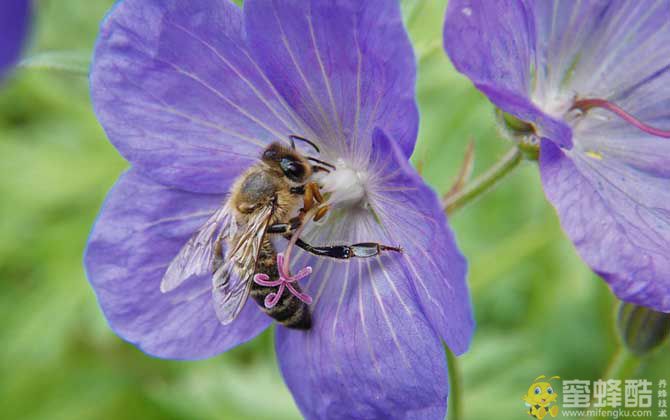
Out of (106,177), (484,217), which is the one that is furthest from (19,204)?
(484,217)

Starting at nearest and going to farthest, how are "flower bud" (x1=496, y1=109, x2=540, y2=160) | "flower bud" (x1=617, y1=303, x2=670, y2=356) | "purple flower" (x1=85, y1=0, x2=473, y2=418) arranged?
"purple flower" (x1=85, y1=0, x2=473, y2=418) < "flower bud" (x1=496, y1=109, x2=540, y2=160) < "flower bud" (x1=617, y1=303, x2=670, y2=356)

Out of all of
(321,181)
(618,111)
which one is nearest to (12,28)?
(321,181)

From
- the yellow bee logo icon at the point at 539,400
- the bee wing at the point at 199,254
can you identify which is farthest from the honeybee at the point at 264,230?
the yellow bee logo icon at the point at 539,400

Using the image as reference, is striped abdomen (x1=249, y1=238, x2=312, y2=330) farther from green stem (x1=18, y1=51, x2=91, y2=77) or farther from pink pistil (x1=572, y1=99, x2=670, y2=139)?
pink pistil (x1=572, y1=99, x2=670, y2=139)

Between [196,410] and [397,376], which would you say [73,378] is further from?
[397,376]

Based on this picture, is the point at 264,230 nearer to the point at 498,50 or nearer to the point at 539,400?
the point at 498,50

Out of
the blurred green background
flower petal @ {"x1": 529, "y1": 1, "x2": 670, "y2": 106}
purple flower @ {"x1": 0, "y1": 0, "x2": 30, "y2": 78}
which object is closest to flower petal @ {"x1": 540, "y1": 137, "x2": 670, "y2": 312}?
flower petal @ {"x1": 529, "y1": 1, "x2": 670, "y2": 106}

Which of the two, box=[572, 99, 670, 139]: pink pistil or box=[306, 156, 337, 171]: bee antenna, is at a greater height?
box=[572, 99, 670, 139]: pink pistil
